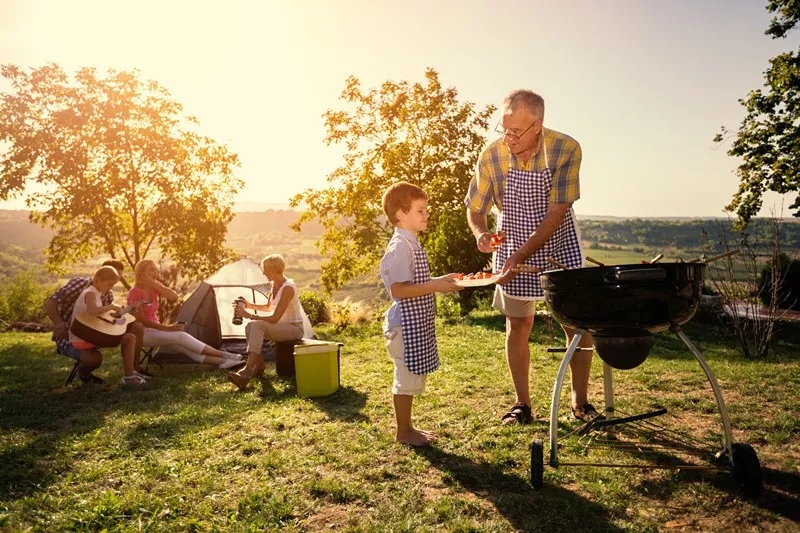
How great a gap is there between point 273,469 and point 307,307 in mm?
11441

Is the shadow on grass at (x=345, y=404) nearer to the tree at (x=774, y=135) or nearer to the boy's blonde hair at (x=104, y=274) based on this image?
the boy's blonde hair at (x=104, y=274)

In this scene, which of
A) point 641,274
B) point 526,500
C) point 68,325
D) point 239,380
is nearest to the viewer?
point 641,274

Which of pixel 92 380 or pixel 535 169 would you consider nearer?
pixel 535 169

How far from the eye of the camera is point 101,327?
6.40 m

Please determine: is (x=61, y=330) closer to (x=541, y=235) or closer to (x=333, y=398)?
(x=333, y=398)

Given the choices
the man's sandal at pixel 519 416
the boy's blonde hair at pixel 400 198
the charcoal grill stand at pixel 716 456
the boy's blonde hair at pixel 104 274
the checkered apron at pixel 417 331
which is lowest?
the man's sandal at pixel 519 416

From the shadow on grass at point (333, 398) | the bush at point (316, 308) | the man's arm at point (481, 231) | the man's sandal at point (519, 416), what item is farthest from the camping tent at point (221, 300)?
the man's sandal at point (519, 416)

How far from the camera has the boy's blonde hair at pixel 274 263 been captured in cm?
670

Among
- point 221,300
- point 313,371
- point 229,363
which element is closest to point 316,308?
point 221,300

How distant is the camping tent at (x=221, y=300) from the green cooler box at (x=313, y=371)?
13.0ft

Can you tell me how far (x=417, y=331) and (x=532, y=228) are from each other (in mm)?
1102

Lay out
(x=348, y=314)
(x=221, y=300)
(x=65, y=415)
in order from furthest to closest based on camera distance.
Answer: (x=348, y=314) < (x=221, y=300) < (x=65, y=415)

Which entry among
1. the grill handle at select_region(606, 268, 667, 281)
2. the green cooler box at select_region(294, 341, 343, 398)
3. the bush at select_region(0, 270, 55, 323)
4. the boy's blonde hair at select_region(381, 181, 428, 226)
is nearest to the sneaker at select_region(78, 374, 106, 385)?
the green cooler box at select_region(294, 341, 343, 398)

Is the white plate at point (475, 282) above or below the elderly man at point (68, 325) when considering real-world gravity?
above
